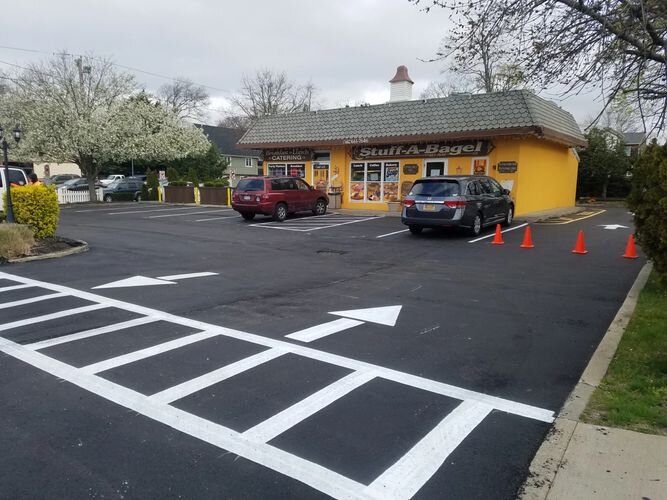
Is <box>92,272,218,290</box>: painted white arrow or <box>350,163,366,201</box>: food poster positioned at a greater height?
<box>350,163,366,201</box>: food poster

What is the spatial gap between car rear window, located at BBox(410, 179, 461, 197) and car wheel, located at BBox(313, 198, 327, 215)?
7.83m

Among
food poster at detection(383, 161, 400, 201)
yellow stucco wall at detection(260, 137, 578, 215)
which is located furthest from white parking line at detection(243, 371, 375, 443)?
food poster at detection(383, 161, 400, 201)

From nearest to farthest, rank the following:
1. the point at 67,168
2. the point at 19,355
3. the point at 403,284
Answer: the point at 19,355 < the point at 403,284 < the point at 67,168

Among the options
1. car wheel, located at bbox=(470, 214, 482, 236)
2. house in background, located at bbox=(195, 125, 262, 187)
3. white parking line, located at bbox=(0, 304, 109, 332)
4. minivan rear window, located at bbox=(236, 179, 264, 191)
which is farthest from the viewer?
house in background, located at bbox=(195, 125, 262, 187)

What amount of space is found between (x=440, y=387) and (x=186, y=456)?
7.26ft

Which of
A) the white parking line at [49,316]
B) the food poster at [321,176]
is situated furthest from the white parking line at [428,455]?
the food poster at [321,176]

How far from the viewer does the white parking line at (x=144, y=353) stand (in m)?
Result: 4.77

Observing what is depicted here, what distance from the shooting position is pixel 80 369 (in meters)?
4.72

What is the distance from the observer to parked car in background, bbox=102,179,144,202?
34312 millimetres

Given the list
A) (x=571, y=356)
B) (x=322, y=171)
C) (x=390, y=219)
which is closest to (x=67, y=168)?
(x=322, y=171)

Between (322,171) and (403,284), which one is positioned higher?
(322,171)

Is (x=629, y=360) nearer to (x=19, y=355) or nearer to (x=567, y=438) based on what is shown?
(x=567, y=438)

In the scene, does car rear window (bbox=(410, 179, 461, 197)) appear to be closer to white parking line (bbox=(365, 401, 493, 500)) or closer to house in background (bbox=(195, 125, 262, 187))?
white parking line (bbox=(365, 401, 493, 500))

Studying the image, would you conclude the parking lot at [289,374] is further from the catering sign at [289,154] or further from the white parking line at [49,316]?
the catering sign at [289,154]
